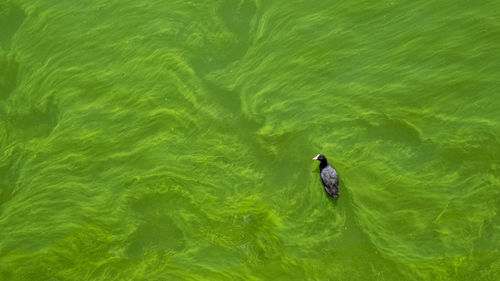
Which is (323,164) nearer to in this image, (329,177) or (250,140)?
(329,177)

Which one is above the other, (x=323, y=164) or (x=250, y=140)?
(x=250, y=140)

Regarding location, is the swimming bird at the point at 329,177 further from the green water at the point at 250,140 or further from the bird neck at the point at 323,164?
the green water at the point at 250,140

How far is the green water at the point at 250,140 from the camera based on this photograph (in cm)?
308

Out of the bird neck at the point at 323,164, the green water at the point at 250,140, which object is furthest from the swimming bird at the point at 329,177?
the green water at the point at 250,140

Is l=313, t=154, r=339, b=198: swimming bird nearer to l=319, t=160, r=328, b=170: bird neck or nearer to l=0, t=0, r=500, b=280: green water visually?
l=319, t=160, r=328, b=170: bird neck

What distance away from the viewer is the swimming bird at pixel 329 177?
3.10m

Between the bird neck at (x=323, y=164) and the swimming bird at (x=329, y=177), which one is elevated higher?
the bird neck at (x=323, y=164)

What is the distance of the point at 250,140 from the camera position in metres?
3.41

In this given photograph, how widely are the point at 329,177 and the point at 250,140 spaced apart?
0.75 metres

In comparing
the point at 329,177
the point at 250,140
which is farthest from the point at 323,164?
the point at 250,140

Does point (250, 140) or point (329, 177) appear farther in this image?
point (250, 140)

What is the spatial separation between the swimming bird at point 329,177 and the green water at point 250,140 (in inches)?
4.2

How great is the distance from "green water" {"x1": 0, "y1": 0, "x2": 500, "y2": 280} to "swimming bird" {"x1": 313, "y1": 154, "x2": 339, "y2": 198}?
0.11 m

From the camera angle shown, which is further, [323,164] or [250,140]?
[250,140]
